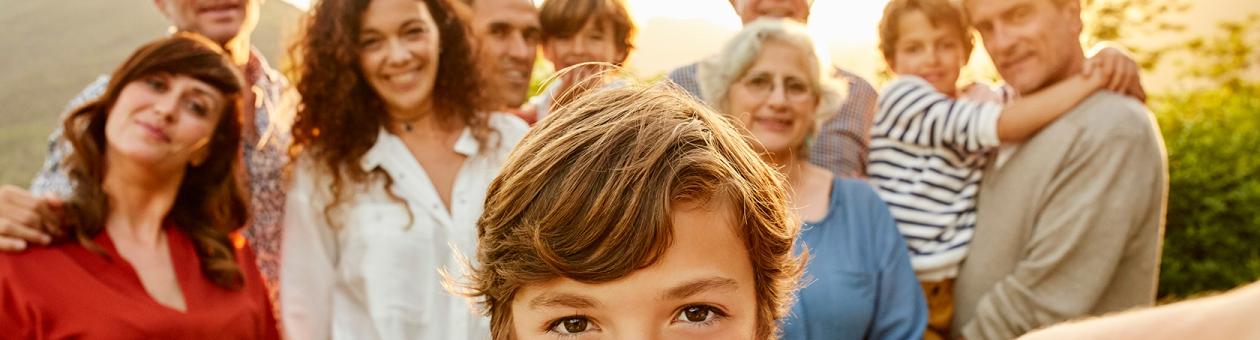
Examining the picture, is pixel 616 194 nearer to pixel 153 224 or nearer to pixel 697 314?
pixel 697 314

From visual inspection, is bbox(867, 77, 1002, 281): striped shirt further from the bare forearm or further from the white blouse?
the white blouse

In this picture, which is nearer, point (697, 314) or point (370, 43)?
point (697, 314)

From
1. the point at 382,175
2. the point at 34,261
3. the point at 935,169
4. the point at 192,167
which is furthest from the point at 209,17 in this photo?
the point at 935,169

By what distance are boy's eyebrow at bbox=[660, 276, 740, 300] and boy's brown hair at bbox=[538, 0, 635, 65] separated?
318cm

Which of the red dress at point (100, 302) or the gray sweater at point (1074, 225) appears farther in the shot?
the gray sweater at point (1074, 225)

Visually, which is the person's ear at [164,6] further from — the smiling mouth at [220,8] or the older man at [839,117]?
the older man at [839,117]

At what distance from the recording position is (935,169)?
3.76 meters

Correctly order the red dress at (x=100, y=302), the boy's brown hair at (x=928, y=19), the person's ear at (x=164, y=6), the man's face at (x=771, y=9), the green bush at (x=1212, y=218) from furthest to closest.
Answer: the green bush at (x=1212, y=218) → the man's face at (x=771, y=9) → the person's ear at (x=164, y=6) → the boy's brown hair at (x=928, y=19) → the red dress at (x=100, y=302)

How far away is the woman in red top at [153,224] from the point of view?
123 inches

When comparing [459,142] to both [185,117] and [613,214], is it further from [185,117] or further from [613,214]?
[613,214]

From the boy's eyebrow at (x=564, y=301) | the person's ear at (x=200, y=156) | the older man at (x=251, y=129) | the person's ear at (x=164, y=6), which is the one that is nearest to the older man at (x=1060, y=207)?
the boy's eyebrow at (x=564, y=301)

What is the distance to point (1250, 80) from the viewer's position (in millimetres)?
12227

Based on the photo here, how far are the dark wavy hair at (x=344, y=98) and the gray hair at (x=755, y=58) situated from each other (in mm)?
818

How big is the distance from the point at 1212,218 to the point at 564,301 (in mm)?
7647
